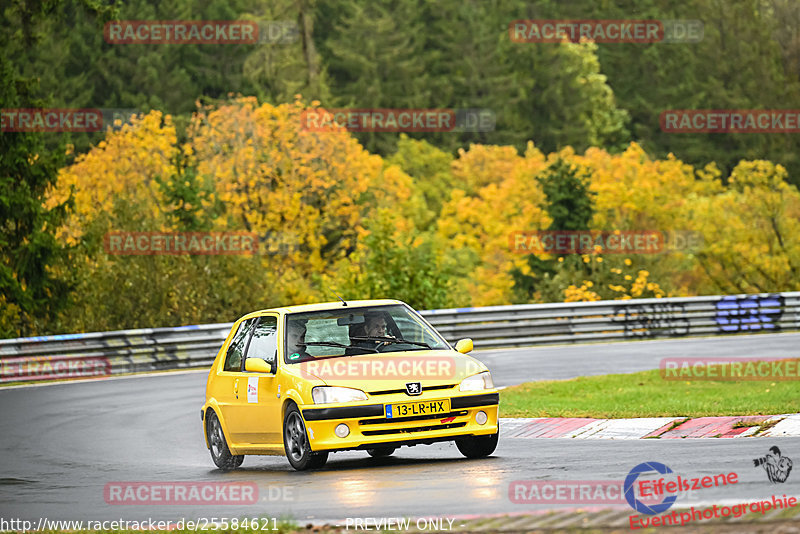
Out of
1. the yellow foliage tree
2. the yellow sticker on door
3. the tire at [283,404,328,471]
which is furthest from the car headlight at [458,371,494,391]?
the yellow foliage tree

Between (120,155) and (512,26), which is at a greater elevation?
(512,26)

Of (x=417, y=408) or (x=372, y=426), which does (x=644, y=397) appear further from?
(x=372, y=426)

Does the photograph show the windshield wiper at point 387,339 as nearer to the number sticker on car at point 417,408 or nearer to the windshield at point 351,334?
the windshield at point 351,334

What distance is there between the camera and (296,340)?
1305cm

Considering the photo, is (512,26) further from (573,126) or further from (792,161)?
(792,161)

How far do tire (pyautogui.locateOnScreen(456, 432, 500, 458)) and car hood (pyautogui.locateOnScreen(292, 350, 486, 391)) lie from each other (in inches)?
23.9

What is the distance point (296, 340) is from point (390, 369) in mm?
1138

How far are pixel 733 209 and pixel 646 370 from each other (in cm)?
3840

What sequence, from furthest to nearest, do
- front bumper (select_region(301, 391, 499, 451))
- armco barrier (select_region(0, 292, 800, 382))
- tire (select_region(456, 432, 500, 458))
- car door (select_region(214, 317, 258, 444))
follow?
armco barrier (select_region(0, 292, 800, 382)) < car door (select_region(214, 317, 258, 444)) < tire (select_region(456, 432, 500, 458)) < front bumper (select_region(301, 391, 499, 451))

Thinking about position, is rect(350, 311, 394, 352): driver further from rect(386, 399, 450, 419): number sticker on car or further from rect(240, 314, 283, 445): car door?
rect(386, 399, 450, 419): number sticker on car

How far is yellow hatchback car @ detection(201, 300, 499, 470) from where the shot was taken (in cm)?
1205

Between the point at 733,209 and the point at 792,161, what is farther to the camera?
the point at 792,161

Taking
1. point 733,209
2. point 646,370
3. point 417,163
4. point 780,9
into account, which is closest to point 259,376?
point 646,370

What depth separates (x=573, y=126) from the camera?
286 feet
